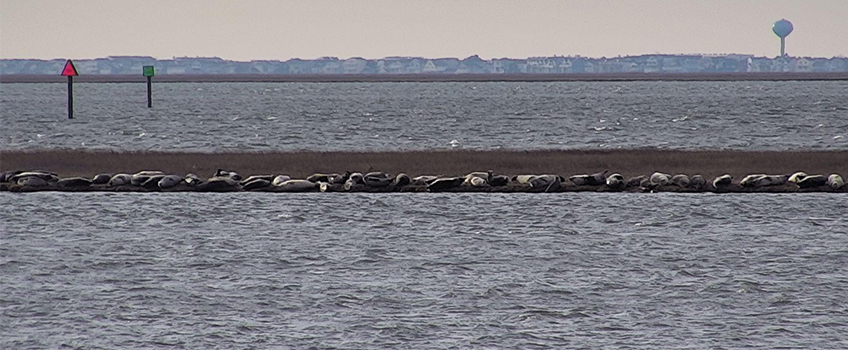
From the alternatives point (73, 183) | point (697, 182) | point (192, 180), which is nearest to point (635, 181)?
point (697, 182)

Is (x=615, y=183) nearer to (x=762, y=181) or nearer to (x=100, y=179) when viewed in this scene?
(x=762, y=181)

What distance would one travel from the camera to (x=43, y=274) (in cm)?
2072

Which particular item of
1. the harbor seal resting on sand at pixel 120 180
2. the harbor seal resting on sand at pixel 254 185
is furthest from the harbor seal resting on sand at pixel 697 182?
the harbor seal resting on sand at pixel 120 180

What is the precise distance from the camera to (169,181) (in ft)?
112

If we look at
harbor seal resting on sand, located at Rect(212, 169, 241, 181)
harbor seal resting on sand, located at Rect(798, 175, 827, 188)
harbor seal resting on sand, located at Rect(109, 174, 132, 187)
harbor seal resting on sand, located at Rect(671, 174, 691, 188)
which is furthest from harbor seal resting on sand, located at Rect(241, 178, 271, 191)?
harbor seal resting on sand, located at Rect(798, 175, 827, 188)

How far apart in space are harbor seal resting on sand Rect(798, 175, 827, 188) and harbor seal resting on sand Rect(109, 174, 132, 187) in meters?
16.3

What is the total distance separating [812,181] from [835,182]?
53 centimetres

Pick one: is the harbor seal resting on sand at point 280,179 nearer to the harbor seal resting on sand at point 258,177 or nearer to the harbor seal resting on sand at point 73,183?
the harbor seal resting on sand at point 258,177

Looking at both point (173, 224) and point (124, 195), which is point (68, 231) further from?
point (124, 195)

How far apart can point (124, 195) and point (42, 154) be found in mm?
9316

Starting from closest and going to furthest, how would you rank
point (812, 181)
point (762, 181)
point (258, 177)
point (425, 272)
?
point (425, 272)
point (812, 181)
point (762, 181)
point (258, 177)

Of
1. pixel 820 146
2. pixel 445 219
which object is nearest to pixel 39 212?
pixel 445 219

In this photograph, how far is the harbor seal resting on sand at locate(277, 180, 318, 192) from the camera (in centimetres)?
3350

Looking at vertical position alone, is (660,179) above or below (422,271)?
above
